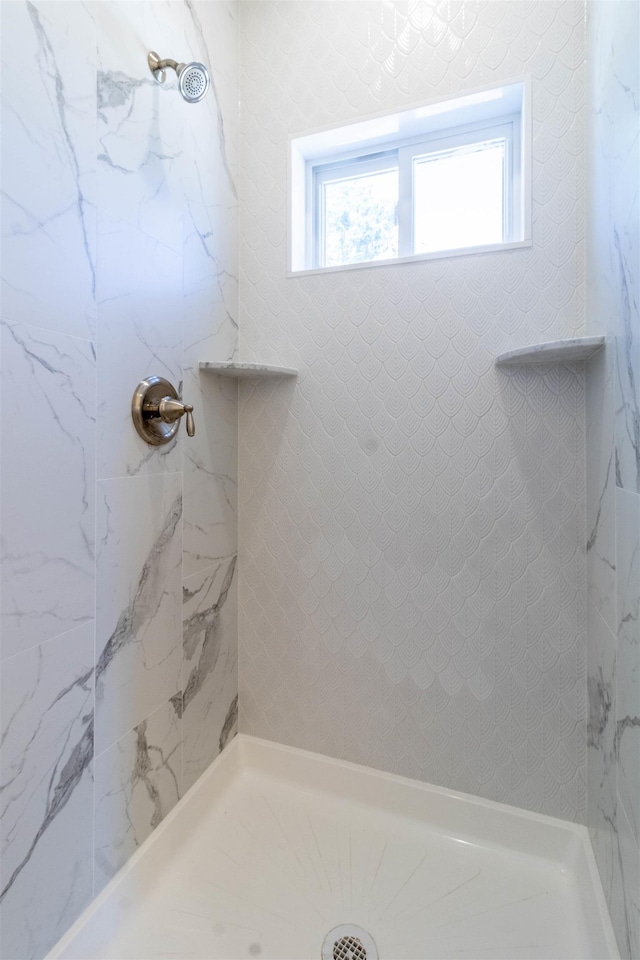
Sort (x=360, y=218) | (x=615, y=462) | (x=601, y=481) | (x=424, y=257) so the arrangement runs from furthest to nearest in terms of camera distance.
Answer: (x=360, y=218) < (x=424, y=257) < (x=601, y=481) < (x=615, y=462)

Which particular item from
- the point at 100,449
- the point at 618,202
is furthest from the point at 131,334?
the point at 618,202

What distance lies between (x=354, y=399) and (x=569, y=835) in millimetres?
1268

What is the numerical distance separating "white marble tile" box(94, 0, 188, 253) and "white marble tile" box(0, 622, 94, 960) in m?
0.94

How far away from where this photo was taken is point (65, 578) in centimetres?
93

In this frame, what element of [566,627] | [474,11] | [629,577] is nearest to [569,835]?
[566,627]

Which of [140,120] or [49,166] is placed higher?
[140,120]

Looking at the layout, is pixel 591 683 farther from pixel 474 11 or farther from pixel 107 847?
pixel 474 11

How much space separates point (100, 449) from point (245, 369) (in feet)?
1.63

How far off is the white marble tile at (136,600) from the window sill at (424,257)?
734 mm

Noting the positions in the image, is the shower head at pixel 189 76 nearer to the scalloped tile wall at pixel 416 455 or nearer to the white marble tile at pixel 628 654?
the scalloped tile wall at pixel 416 455

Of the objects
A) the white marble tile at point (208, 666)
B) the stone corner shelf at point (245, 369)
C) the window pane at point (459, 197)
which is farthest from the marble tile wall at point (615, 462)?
the white marble tile at point (208, 666)

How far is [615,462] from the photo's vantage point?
3.17 ft

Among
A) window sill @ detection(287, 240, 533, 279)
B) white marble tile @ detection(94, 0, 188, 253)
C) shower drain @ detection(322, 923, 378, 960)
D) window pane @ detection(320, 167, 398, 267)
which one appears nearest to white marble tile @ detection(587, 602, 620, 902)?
shower drain @ detection(322, 923, 378, 960)

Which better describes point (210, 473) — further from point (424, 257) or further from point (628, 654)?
point (628, 654)
